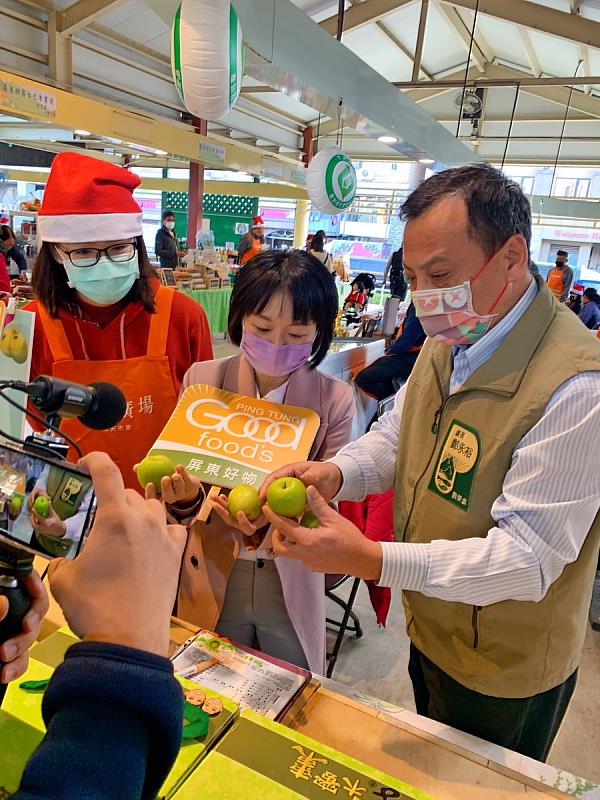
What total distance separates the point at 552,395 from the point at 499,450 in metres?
0.15

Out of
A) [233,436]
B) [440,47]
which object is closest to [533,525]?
[233,436]

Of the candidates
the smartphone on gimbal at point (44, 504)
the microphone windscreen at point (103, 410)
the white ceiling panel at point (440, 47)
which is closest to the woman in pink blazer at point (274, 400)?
the microphone windscreen at point (103, 410)

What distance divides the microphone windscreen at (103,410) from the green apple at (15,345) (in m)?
0.97

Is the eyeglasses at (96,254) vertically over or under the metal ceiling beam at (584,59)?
under

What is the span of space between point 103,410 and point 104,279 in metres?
1.19

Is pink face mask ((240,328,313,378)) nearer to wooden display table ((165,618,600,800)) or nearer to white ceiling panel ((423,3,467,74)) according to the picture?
wooden display table ((165,618,600,800))

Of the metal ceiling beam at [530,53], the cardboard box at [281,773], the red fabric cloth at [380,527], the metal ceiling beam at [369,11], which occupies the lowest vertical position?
the red fabric cloth at [380,527]

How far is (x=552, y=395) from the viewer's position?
111 cm

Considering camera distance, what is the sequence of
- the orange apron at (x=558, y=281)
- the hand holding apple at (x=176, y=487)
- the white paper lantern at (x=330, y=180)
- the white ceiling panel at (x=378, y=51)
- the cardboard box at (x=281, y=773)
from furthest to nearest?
the orange apron at (x=558, y=281), the white ceiling panel at (x=378, y=51), the white paper lantern at (x=330, y=180), the hand holding apple at (x=176, y=487), the cardboard box at (x=281, y=773)

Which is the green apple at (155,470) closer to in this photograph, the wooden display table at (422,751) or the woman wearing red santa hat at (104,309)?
the woman wearing red santa hat at (104,309)

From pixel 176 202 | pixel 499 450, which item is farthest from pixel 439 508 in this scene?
pixel 176 202

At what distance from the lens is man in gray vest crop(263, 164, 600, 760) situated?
109 centimetres

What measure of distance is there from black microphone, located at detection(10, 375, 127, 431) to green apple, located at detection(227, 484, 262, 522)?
0.53 metres

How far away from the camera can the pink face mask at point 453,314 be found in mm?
1266
